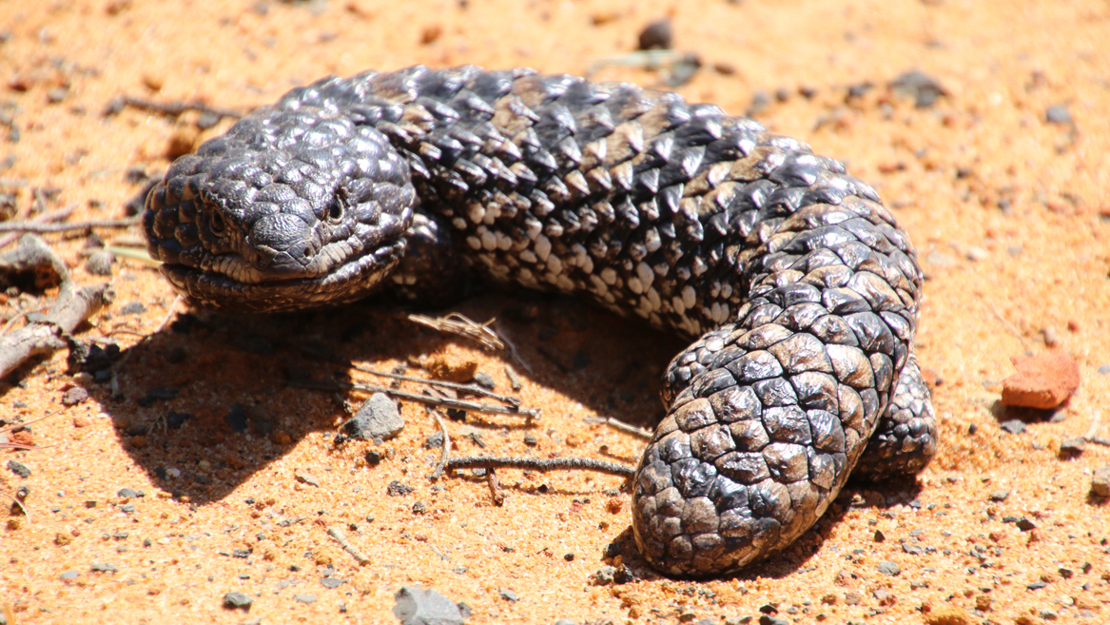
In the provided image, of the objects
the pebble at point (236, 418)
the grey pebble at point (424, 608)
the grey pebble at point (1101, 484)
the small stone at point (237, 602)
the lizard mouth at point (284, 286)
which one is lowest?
the pebble at point (236, 418)

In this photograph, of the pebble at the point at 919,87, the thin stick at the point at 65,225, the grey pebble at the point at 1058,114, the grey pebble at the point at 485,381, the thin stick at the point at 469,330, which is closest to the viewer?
the grey pebble at the point at 485,381

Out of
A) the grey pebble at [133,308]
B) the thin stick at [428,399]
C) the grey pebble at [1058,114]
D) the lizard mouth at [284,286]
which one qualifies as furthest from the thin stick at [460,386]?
the grey pebble at [1058,114]

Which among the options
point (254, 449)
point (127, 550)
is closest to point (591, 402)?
point (254, 449)

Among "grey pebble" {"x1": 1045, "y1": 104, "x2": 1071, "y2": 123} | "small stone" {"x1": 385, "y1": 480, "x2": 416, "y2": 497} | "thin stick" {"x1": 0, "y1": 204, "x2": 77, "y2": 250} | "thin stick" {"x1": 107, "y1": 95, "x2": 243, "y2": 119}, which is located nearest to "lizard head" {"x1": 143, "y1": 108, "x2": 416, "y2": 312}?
"small stone" {"x1": 385, "y1": 480, "x2": 416, "y2": 497}

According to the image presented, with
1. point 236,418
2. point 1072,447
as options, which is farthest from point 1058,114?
point 236,418

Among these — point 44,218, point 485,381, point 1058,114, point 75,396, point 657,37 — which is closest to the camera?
point 75,396

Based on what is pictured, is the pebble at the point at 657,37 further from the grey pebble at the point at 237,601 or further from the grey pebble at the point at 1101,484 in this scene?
the grey pebble at the point at 237,601

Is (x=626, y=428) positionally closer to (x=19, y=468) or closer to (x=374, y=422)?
(x=374, y=422)
